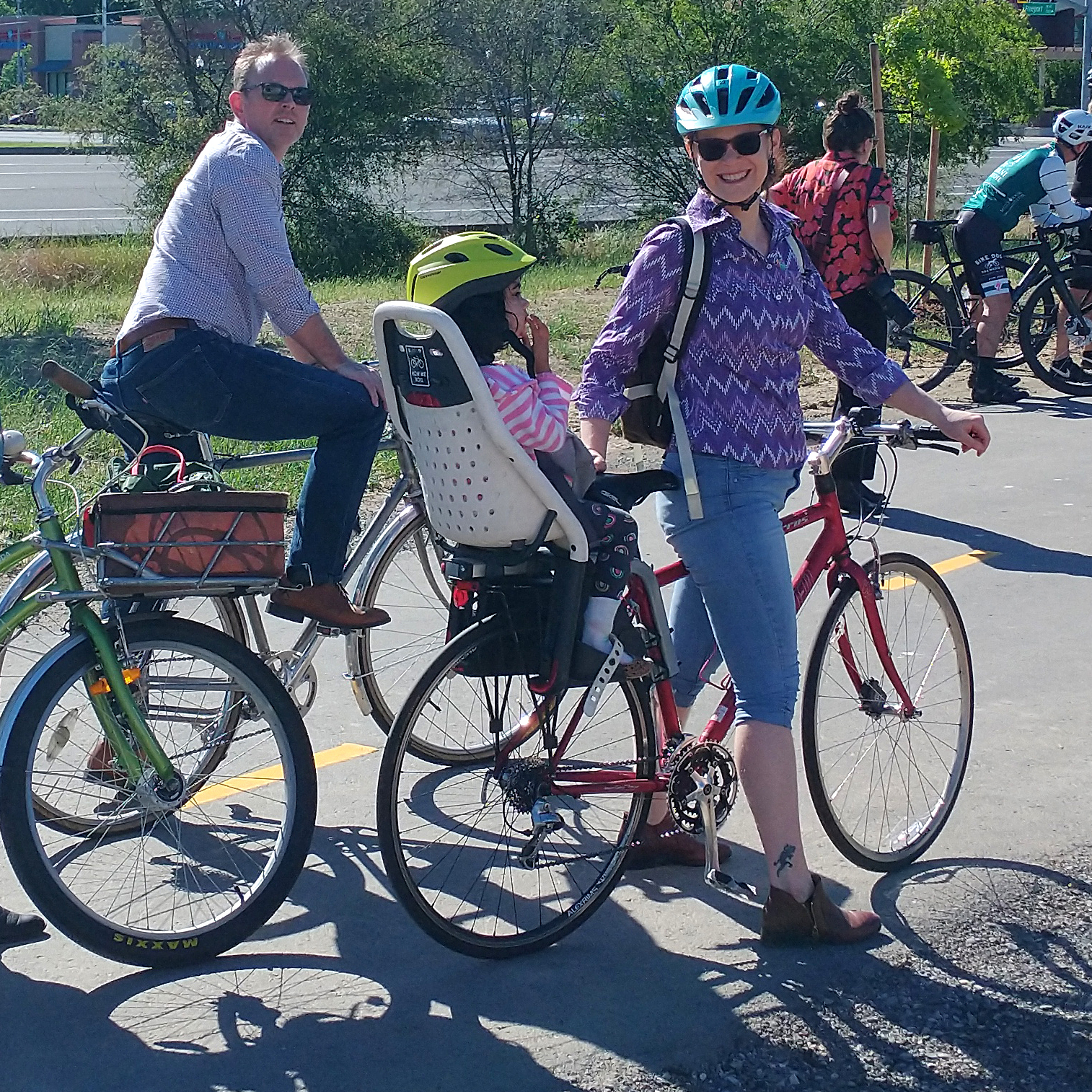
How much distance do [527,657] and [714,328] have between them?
893 millimetres

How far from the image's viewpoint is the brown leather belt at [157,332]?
411 centimetres

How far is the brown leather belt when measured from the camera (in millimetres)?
4105

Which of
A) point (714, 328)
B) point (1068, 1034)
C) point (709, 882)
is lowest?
point (1068, 1034)

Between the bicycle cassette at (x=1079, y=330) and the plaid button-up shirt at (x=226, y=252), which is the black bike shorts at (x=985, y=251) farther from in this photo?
the plaid button-up shirt at (x=226, y=252)

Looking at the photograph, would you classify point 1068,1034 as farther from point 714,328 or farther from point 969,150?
point 969,150

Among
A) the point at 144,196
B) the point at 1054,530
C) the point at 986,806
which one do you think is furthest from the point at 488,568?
the point at 144,196

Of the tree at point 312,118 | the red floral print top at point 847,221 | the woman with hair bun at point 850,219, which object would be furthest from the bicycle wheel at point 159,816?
the tree at point 312,118

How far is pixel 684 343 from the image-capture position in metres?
3.78

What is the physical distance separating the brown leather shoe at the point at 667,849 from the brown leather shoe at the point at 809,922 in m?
0.41

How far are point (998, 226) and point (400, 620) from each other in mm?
7299

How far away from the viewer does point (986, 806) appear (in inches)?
185

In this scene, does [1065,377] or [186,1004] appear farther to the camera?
[1065,377]

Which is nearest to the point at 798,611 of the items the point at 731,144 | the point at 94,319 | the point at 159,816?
the point at 731,144

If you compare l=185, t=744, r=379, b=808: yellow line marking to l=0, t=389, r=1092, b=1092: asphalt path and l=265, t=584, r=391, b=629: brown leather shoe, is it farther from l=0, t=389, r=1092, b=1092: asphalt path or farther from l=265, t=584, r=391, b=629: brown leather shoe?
l=265, t=584, r=391, b=629: brown leather shoe
